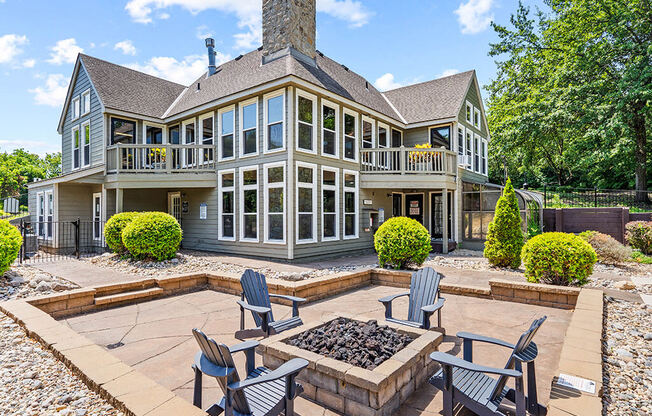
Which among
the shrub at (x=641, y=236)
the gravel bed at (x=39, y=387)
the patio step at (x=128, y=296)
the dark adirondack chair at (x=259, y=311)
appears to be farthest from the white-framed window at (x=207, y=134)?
the shrub at (x=641, y=236)

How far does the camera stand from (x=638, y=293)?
627 centimetres

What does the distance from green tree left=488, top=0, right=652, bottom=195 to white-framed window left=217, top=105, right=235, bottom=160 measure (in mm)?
16691

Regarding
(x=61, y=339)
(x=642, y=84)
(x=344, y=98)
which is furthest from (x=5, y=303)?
(x=642, y=84)

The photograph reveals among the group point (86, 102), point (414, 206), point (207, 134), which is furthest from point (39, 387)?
point (86, 102)

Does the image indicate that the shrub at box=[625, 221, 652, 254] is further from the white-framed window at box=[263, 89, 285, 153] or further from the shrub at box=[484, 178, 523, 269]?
the white-framed window at box=[263, 89, 285, 153]

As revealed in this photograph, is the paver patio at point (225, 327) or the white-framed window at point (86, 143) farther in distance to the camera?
the white-framed window at point (86, 143)

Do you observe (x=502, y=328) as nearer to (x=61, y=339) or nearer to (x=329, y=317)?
(x=329, y=317)

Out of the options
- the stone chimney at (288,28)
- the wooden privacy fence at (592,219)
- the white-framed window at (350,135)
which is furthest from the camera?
the wooden privacy fence at (592,219)

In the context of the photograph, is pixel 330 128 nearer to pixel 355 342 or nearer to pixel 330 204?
pixel 330 204

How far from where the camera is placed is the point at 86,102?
14.3 metres

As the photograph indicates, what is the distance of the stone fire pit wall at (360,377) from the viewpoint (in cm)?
247

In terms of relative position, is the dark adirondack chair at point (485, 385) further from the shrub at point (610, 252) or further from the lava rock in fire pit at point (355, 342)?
the shrub at point (610, 252)

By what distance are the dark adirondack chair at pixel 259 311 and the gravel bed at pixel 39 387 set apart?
159 centimetres

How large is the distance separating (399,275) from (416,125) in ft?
31.3
